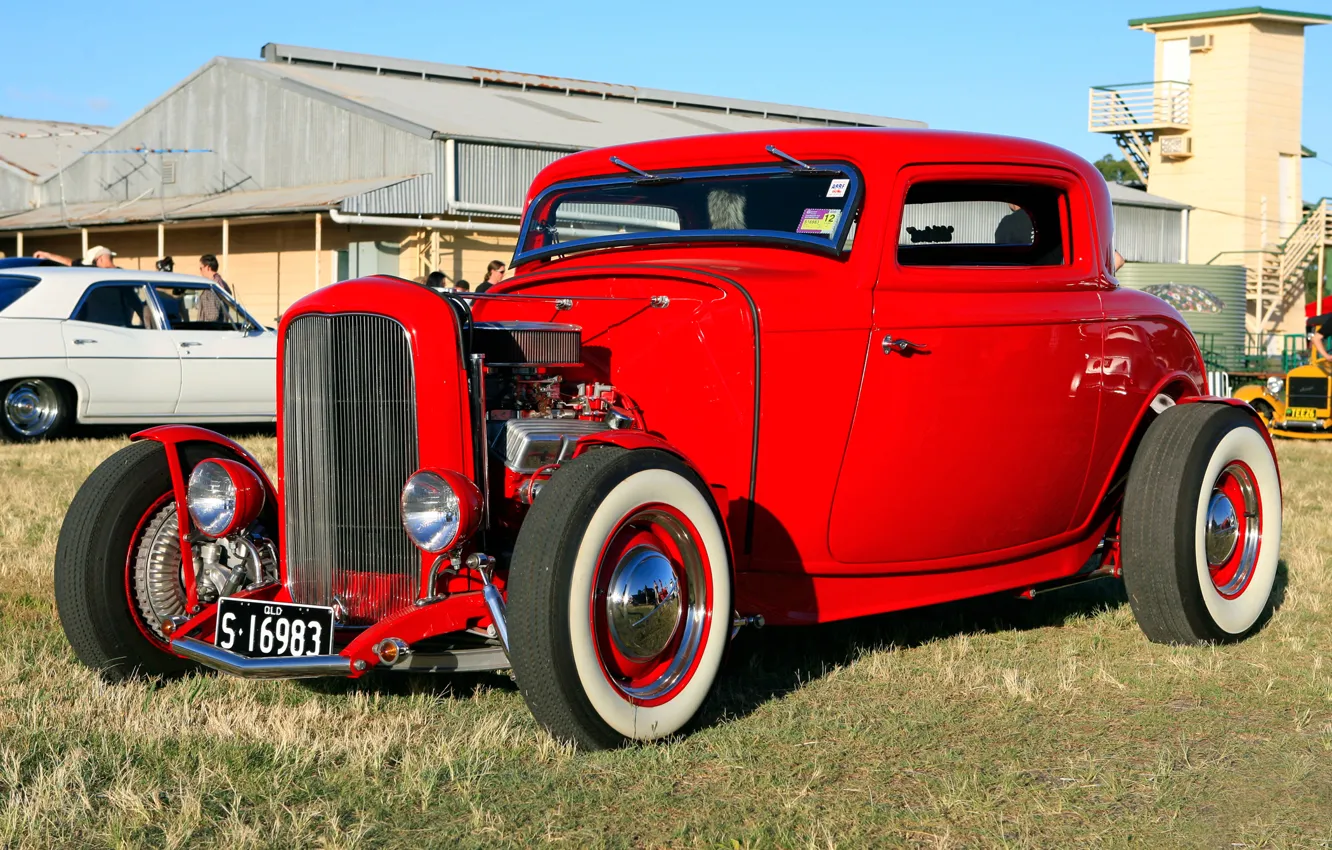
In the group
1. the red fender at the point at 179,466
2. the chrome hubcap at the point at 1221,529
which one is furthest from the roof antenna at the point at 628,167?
the chrome hubcap at the point at 1221,529

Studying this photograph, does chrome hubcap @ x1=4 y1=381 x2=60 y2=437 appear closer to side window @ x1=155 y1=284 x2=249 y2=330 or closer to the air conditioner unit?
side window @ x1=155 y1=284 x2=249 y2=330

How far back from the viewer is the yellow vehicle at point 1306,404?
14.8 meters

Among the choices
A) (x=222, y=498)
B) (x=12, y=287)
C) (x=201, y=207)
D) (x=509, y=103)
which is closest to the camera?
(x=222, y=498)

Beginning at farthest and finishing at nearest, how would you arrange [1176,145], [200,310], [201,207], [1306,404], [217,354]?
[1176,145]
[201,207]
[1306,404]
[200,310]
[217,354]

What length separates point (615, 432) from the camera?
3.99 m

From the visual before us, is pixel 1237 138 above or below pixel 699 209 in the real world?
above

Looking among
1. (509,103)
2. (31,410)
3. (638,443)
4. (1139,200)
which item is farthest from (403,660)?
(1139,200)

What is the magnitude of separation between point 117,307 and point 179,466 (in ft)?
27.9

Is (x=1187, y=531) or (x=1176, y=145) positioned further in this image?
(x=1176, y=145)

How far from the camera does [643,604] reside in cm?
389

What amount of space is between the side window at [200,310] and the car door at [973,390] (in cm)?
879

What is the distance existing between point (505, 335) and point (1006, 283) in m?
1.84

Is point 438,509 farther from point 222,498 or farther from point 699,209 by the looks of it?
point 699,209

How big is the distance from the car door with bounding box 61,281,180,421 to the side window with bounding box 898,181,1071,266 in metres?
8.39
